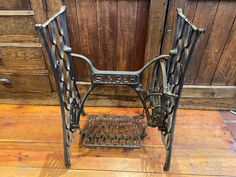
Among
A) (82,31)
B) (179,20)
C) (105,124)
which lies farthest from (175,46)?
(105,124)

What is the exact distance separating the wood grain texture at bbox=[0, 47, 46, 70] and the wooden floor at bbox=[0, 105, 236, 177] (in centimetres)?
36

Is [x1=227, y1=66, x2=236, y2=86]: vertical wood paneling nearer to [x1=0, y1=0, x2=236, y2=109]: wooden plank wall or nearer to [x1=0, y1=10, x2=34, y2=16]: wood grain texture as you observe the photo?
[x1=0, y1=0, x2=236, y2=109]: wooden plank wall

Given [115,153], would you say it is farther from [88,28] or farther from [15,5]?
[15,5]

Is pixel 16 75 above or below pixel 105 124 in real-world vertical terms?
above

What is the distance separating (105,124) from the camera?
1.26 m

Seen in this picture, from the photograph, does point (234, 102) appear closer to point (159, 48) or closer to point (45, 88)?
point (159, 48)

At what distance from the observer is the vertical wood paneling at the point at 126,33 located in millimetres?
1033

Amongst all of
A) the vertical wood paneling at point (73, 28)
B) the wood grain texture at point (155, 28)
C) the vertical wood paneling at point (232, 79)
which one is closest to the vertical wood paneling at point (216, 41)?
the vertical wood paneling at point (232, 79)

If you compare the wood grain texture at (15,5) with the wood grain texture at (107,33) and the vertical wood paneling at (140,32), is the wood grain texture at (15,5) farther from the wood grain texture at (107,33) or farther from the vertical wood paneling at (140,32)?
the vertical wood paneling at (140,32)

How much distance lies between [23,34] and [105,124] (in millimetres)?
752

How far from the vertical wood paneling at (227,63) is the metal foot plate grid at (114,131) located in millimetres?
586

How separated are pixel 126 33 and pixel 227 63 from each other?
0.67 m

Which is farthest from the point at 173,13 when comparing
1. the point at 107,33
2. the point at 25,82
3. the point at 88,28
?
the point at 25,82

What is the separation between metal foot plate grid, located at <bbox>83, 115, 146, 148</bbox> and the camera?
1.14 m
